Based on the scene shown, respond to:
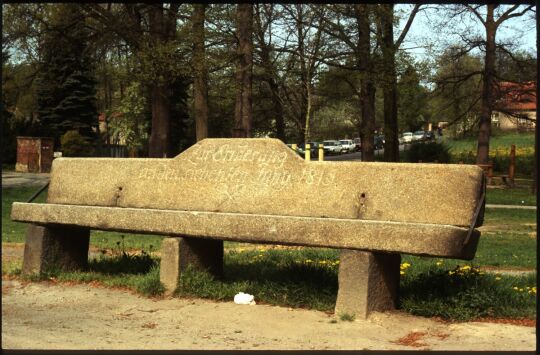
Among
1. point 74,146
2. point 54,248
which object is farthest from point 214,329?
point 74,146

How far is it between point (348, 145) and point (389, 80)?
33.2 m

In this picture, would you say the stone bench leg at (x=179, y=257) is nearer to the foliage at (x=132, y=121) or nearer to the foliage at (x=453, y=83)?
the foliage at (x=453, y=83)

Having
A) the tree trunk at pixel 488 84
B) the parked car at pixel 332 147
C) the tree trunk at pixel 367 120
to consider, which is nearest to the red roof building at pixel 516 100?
the tree trunk at pixel 488 84

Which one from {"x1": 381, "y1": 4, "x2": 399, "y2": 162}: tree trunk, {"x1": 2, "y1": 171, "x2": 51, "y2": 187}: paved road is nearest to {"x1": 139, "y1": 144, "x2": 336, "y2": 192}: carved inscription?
{"x1": 381, "y1": 4, "x2": 399, "y2": 162}: tree trunk

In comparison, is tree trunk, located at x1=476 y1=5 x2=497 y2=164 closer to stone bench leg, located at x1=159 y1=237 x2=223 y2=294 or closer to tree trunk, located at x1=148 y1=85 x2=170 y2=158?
tree trunk, located at x1=148 y1=85 x2=170 y2=158

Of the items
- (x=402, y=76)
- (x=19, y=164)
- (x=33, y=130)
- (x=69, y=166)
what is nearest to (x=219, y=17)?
(x=402, y=76)

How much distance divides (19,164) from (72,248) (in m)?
29.9

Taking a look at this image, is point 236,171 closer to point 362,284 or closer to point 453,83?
point 362,284

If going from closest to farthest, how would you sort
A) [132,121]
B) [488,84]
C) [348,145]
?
1. [488,84]
2. [132,121]
3. [348,145]

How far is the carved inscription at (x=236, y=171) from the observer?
682cm

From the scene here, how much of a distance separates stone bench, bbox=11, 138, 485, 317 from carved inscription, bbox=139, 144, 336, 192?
0.01 m

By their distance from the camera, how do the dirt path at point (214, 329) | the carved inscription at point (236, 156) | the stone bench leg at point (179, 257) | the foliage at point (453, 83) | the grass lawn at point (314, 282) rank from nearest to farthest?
the dirt path at point (214, 329), the grass lawn at point (314, 282), the carved inscription at point (236, 156), the stone bench leg at point (179, 257), the foliage at point (453, 83)

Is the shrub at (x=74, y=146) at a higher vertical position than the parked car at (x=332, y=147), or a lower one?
lower

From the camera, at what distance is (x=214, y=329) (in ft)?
19.5
